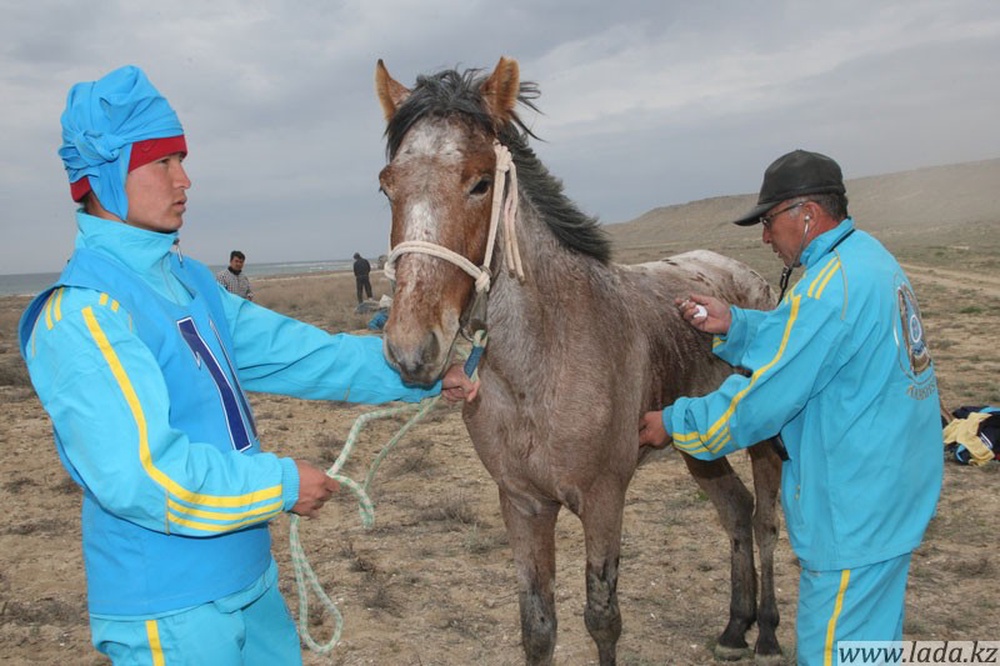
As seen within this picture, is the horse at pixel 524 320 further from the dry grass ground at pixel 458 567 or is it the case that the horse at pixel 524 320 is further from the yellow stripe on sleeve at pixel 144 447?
the dry grass ground at pixel 458 567

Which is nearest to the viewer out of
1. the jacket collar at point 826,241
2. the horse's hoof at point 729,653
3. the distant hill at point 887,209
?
the jacket collar at point 826,241

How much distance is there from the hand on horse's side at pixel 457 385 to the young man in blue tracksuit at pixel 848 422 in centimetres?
96

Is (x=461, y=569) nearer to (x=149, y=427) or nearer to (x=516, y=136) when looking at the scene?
(x=516, y=136)

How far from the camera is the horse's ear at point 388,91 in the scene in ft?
9.44

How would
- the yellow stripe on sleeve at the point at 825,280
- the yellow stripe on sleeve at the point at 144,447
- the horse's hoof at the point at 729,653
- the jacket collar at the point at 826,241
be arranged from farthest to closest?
1. the horse's hoof at the point at 729,653
2. the jacket collar at the point at 826,241
3. the yellow stripe on sleeve at the point at 825,280
4. the yellow stripe on sleeve at the point at 144,447

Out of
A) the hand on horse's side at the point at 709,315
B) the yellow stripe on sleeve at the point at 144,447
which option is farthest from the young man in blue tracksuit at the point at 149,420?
the hand on horse's side at the point at 709,315

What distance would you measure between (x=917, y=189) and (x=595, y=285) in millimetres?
123244

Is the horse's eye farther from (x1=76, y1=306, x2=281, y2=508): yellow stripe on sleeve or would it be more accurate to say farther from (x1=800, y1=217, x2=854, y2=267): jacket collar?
(x1=76, y1=306, x2=281, y2=508): yellow stripe on sleeve

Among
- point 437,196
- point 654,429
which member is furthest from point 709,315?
point 437,196

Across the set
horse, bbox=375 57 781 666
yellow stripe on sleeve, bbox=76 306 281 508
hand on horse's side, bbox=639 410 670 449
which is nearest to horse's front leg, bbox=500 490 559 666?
horse, bbox=375 57 781 666

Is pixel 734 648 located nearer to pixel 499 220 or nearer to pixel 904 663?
pixel 904 663

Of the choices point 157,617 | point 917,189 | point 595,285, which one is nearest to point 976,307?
point 595,285

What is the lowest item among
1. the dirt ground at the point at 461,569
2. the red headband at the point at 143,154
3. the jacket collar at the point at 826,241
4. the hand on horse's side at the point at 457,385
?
the dirt ground at the point at 461,569

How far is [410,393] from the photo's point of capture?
2641 mm
